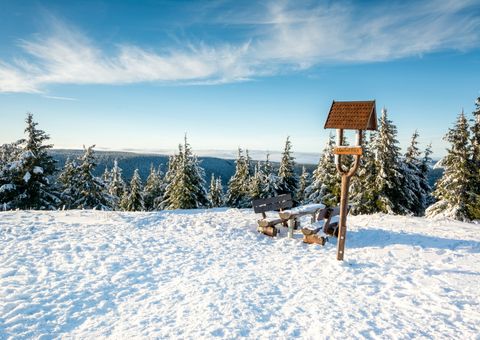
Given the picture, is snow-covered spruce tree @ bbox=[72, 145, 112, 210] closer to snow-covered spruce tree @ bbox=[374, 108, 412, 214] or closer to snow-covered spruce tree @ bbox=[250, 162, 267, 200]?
snow-covered spruce tree @ bbox=[250, 162, 267, 200]

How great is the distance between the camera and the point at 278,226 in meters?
13.2

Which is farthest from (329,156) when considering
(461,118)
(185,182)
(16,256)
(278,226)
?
(16,256)

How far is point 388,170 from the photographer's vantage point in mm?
24672

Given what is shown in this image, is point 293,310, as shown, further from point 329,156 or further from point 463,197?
point 329,156

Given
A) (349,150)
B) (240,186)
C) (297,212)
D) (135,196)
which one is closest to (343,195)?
(349,150)

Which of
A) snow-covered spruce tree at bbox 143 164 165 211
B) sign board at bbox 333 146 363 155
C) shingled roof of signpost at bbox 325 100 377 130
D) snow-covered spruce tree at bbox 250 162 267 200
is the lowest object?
snow-covered spruce tree at bbox 143 164 165 211

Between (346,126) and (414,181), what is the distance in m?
23.7

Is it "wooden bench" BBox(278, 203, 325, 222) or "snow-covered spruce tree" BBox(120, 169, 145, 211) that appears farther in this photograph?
"snow-covered spruce tree" BBox(120, 169, 145, 211)

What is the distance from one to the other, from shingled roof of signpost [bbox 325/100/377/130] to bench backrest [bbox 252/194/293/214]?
4.65 meters

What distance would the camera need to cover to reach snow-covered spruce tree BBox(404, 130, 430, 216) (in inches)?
1044

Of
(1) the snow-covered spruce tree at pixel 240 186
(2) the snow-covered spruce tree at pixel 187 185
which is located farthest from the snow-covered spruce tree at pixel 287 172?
(2) the snow-covered spruce tree at pixel 187 185

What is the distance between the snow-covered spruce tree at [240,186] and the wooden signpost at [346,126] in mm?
28338

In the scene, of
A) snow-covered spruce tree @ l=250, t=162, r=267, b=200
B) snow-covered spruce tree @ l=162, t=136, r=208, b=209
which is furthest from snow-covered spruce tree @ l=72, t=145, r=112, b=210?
snow-covered spruce tree @ l=250, t=162, r=267, b=200

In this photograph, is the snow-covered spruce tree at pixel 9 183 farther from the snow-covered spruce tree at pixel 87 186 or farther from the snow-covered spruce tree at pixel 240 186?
the snow-covered spruce tree at pixel 240 186
